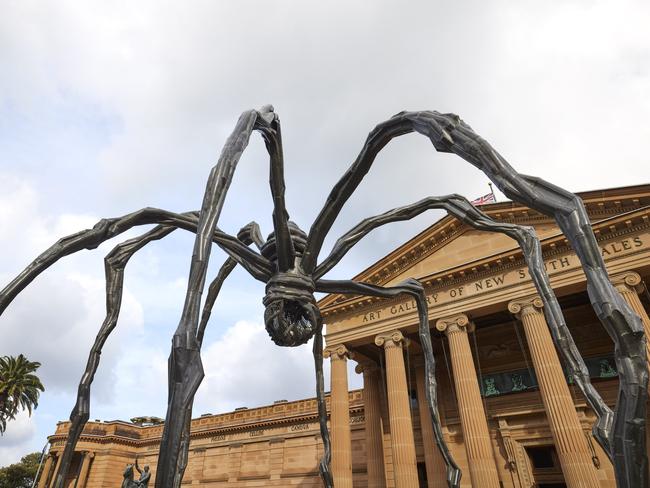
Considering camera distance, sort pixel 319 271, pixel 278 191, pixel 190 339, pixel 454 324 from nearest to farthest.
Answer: pixel 190 339 → pixel 278 191 → pixel 319 271 → pixel 454 324

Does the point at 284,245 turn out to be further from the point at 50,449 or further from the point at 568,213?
the point at 50,449

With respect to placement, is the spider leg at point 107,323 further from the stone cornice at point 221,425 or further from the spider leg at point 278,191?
the stone cornice at point 221,425

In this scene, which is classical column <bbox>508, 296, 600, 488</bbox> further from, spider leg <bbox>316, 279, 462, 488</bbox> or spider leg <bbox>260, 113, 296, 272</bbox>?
spider leg <bbox>260, 113, 296, 272</bbox>

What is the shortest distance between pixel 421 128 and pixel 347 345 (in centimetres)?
2224

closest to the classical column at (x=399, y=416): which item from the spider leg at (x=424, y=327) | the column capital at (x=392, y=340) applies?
the column capital at (x=392, y=340)

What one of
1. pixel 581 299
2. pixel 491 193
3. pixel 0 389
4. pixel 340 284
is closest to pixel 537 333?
pixel 581 299

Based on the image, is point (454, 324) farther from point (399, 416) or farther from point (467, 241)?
point (399, 416)

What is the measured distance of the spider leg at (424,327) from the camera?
4230 mm

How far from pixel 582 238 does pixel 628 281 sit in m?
19.0

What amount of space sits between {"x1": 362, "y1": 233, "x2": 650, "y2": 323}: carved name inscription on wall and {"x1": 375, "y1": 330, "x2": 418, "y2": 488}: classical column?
141 centimetres

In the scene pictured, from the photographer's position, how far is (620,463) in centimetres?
166

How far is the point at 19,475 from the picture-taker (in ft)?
177

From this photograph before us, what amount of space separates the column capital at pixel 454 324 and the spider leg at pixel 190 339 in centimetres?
1965

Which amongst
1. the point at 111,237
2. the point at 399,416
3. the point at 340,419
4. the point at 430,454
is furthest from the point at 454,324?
the point at 111,237
